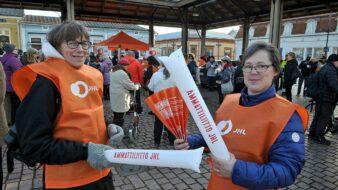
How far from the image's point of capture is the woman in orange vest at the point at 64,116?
156cm

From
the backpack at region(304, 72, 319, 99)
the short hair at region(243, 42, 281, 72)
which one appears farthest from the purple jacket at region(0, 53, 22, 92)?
the backpack at region(304, 72, 319, 99)

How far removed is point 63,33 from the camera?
5.81 ft

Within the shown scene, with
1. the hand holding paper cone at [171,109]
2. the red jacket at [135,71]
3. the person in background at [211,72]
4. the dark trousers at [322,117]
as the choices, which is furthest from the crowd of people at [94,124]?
the person in background at [211,72]

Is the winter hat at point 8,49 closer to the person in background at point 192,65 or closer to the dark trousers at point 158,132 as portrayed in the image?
the dark trousers at point 158,132

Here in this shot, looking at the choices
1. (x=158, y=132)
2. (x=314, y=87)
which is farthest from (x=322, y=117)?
(x=158, y=132)

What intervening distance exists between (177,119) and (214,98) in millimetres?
10892

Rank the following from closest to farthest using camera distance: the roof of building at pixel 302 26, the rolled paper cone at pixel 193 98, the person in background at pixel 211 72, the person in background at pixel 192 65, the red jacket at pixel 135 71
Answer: the rolled paper cone at pixel 193 98 < the red jacket at pixel 135 71 < the person in background at pixel 192 65 < the person in background at pixel 211 72 < the roof of building at pixel 302 26

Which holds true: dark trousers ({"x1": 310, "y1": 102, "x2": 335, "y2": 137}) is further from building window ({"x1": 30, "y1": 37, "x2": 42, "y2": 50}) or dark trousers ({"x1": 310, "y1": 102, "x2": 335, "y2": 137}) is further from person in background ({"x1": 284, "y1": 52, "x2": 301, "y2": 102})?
building window ({"x1": 30, "y1": 37, "x2": 42, "y2": 50})

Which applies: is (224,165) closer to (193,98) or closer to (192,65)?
(193,98)

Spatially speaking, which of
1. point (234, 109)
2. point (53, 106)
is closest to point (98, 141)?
point (53, 106)

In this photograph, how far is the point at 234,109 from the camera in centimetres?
171

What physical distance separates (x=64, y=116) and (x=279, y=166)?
127cm

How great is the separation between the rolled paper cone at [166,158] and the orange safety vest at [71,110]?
1.50ft

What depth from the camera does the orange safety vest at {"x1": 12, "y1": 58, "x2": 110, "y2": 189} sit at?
5.39ft
